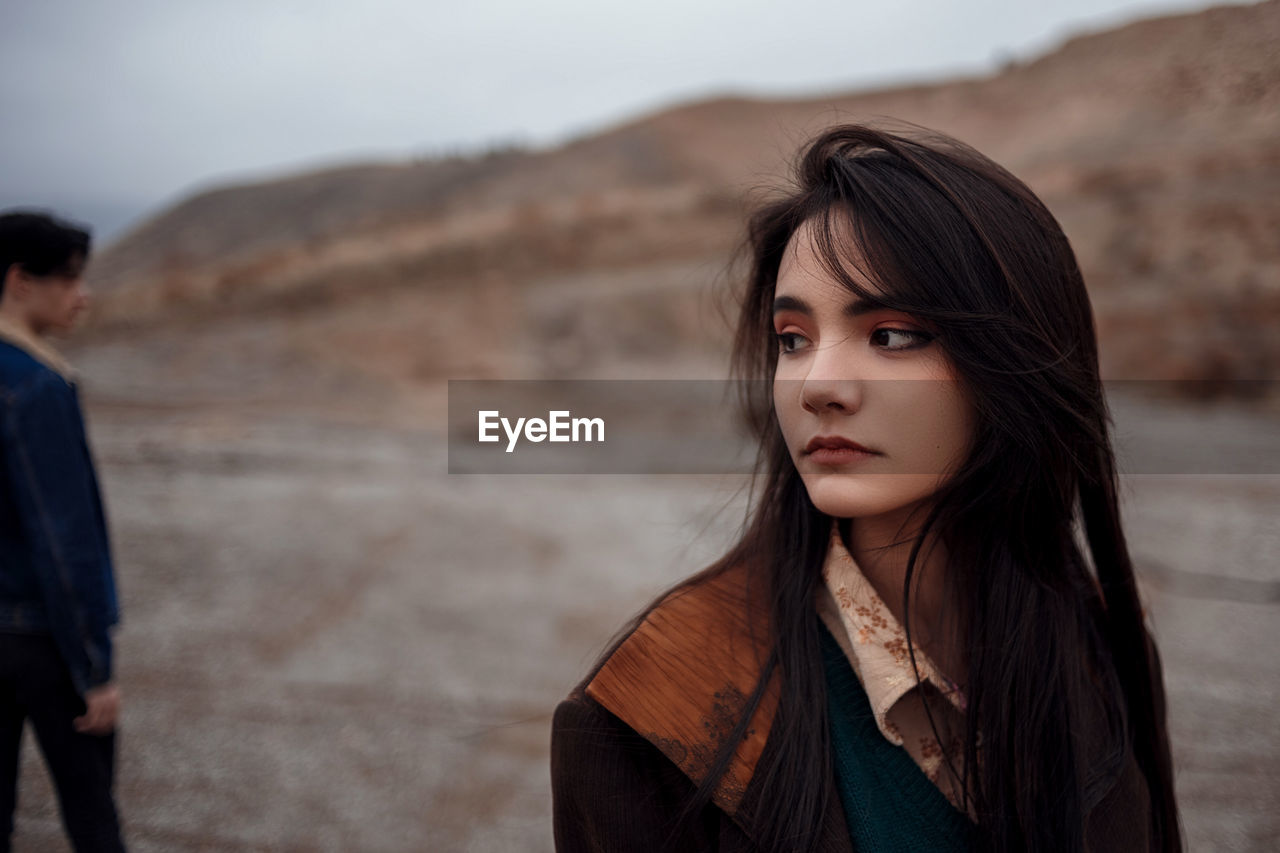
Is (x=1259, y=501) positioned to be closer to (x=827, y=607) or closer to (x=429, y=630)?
(x=429, y=630)

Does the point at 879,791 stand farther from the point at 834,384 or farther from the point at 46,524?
the point at 46,524

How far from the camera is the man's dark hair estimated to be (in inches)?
91.2

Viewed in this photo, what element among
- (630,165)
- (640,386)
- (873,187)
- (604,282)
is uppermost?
(630,165)

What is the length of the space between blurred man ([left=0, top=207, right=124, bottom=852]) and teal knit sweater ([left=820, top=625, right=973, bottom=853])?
1.98 metres

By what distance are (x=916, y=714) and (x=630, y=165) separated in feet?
116

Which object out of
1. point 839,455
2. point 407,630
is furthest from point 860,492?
point 407,630

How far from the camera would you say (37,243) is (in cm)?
233

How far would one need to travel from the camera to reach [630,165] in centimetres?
3484

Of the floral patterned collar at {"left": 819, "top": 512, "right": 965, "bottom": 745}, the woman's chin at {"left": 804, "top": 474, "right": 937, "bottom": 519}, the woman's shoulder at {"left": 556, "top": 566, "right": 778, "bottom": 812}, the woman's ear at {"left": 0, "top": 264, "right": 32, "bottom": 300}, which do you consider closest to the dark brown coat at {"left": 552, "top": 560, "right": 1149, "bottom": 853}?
the woman's shoulder at {"left": 556, "top": 566, "right": 778, "bottom": 812}

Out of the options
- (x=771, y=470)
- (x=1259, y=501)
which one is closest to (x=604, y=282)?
(x=1259, y=501)

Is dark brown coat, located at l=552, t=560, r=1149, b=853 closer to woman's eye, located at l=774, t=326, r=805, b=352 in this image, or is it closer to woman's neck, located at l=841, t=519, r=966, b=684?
woman's neck, located at l=841, t=519, r=966, b=684

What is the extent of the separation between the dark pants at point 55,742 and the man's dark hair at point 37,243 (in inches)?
39.4

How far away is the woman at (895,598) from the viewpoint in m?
1.21

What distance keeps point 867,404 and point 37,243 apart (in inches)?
91.7
